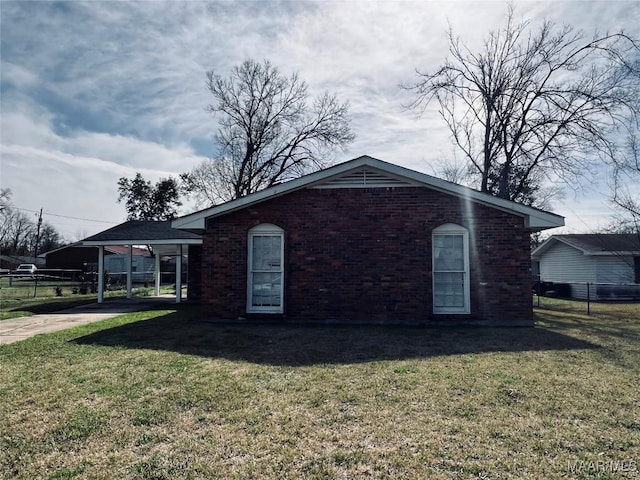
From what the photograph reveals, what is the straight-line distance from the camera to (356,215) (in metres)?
10.7

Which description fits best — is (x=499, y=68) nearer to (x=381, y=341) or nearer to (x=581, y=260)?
(x=581, y=260)

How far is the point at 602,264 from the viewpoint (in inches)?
916

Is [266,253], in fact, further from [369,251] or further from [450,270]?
[450,270]

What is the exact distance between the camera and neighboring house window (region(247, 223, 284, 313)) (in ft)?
35.9

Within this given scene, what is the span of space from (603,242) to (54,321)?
2628 centimetres

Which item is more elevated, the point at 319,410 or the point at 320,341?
the point at 320,341

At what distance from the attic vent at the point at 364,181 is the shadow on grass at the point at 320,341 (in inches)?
136

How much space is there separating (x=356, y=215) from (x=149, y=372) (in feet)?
20.3

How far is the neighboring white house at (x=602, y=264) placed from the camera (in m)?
22.7

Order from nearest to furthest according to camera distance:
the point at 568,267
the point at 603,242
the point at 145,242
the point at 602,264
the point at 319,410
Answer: the point at 319,410 → the point at 145,242 → the point at 602,264 → the point at 603,242 → the point at 568,267

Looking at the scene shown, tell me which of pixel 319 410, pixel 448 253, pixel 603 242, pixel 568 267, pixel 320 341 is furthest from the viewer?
pixel 568 267

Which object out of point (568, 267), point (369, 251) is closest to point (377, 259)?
point (369, 251)

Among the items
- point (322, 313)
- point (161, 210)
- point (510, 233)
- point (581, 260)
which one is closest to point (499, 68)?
point (581, 260)

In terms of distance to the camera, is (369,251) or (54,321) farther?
(54,321)
